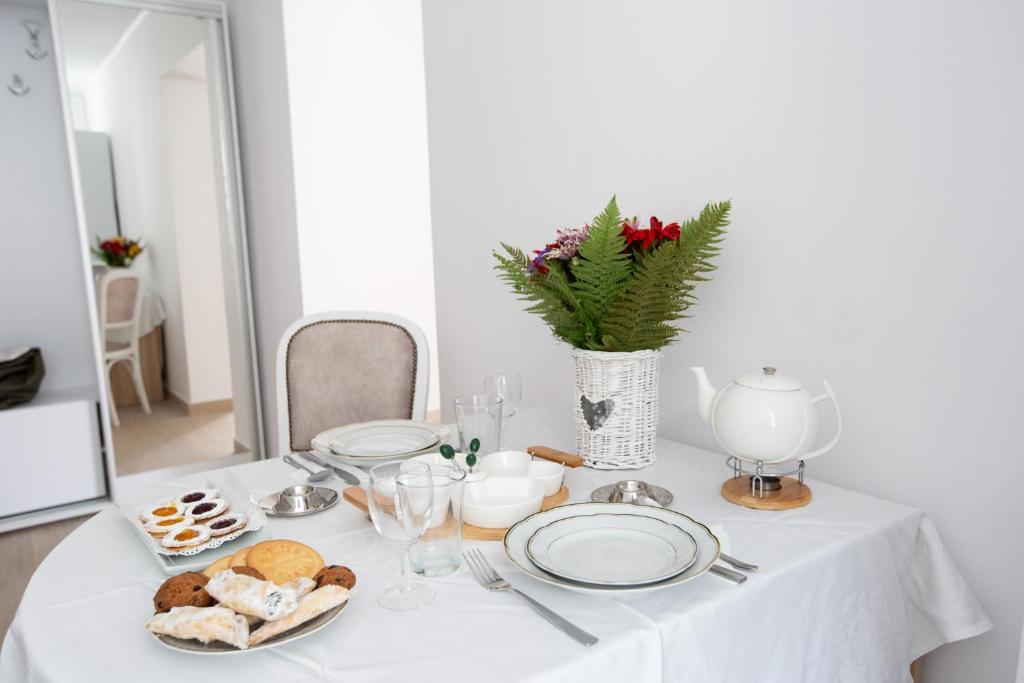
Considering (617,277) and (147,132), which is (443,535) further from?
(147,132)

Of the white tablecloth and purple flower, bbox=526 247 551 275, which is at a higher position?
purple flower, bbox=526 247 551 275

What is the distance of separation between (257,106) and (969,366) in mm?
2918

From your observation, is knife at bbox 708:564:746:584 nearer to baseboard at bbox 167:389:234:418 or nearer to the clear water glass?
the clear water glass

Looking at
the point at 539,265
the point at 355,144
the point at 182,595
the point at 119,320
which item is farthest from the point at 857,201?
the point at 119,320

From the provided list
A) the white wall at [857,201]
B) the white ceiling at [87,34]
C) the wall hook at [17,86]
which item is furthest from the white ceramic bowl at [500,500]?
the wall hook at [17,86]

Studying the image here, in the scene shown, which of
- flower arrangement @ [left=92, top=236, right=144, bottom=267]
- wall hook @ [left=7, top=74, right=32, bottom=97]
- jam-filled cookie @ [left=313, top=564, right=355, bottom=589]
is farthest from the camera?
wall hook @ [left=7, top=74, right=32, bottom=97]

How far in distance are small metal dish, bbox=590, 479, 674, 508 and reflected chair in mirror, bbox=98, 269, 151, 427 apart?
8.63ft

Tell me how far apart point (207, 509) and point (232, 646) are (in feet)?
1.25

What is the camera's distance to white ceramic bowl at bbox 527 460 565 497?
1114mm

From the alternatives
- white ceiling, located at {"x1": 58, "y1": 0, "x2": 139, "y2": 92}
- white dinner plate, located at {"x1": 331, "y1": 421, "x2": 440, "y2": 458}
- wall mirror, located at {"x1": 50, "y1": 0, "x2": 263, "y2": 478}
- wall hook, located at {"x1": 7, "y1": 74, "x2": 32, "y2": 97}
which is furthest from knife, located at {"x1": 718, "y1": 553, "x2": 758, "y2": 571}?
wall hook, located at {"x1": 7, "y1": 74, "x2": 32, "y2": 97}

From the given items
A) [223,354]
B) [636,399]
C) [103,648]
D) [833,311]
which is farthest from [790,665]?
[223,354]

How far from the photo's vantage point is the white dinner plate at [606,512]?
797 millimetres

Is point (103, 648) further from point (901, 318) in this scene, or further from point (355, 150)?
point (355, 150)

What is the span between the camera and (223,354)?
3.33 m
